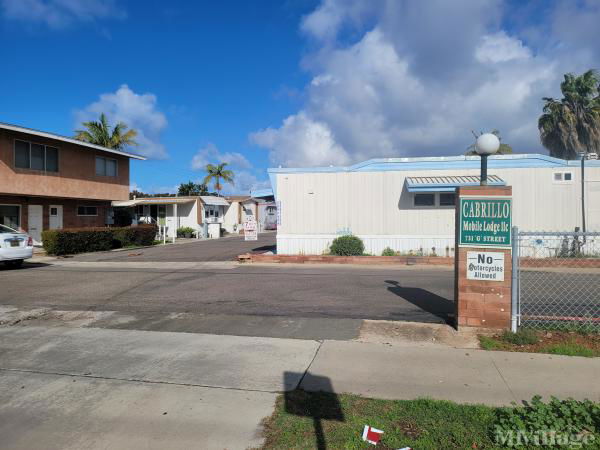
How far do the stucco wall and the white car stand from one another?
5638 millimetres

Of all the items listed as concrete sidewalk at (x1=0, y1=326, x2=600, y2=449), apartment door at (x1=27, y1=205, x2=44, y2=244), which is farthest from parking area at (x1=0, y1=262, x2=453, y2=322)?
apartment door at (x1=27, y1=205, x2=44, y2=244)

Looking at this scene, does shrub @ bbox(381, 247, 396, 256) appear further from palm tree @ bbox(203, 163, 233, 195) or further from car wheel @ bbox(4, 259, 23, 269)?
palm tree @ bbox(203, 163, 233, 195)

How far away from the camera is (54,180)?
22156mm

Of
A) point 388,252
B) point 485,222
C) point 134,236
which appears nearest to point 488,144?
point 485,222

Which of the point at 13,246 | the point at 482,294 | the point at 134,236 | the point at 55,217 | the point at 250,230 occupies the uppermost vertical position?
the point at 55,217

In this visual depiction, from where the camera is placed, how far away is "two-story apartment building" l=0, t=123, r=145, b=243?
2022 centimetres

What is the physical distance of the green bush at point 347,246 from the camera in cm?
1644

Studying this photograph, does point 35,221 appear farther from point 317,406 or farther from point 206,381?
point 317,406

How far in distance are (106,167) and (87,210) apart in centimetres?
286

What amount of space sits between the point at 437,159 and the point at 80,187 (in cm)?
1848

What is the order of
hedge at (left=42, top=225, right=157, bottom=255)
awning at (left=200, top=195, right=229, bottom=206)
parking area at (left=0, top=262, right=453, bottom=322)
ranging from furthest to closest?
awning at (left=200, top=195, right=229, bottom=206)
hedge at (left=42, top=225, right=157, bottom=255)
parking area at (left=0, top=262, right=453, bottom=322)

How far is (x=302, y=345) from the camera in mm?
5895

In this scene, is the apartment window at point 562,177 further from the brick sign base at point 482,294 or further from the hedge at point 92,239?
the hedge at point 92,239

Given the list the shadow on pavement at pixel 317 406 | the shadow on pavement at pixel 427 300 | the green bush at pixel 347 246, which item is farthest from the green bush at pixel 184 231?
the shadow on pavement at pixel 317 406
